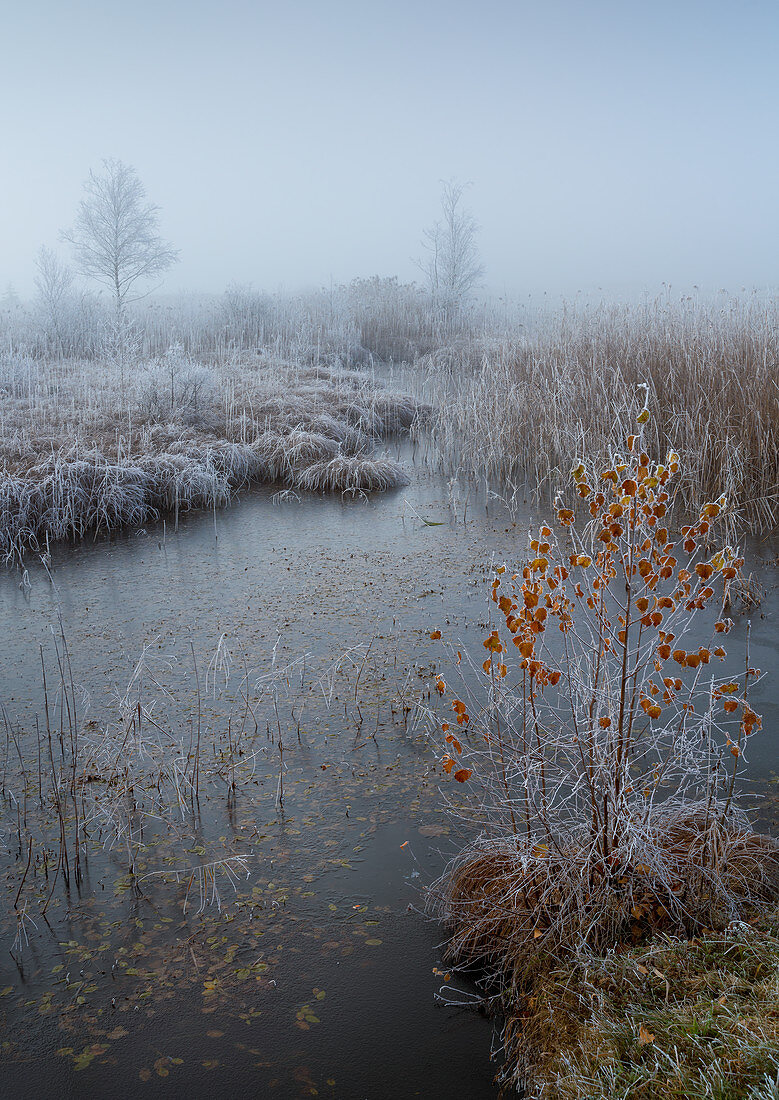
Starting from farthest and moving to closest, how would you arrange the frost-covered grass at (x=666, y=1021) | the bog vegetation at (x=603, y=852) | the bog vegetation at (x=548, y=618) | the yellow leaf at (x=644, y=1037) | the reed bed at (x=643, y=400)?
the reed bed at (x=643, y=400) → the bog vegetation at (x=603, y=852) → the bog vegetation at (x=548, y=618) → the yellow leaf at (x=644, y=1037) → the frost-covered grass at (x=666, y=1021)

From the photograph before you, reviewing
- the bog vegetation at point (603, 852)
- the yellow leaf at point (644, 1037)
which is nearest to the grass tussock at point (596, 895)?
the bog vegetation at point (603, 852)

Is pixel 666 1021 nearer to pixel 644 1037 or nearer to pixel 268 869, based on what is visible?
pixel 644 1037

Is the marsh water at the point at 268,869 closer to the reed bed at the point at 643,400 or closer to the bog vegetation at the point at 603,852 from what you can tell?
the bog vegetation at the point at 603,852

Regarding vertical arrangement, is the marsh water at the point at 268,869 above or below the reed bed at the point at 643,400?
below

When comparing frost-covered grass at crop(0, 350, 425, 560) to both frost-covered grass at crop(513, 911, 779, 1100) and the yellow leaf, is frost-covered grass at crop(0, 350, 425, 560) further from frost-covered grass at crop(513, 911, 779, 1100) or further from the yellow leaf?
the yellow leaf

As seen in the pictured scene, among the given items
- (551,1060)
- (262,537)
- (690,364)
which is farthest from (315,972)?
(690,364)

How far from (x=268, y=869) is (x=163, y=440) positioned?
21.0ft

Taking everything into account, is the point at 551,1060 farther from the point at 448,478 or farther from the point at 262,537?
the point at 448,478

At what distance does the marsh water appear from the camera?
7.10 feet

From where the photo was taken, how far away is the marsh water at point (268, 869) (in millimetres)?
2164

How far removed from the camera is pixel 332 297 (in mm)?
19391

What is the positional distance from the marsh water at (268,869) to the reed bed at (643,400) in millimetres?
1386

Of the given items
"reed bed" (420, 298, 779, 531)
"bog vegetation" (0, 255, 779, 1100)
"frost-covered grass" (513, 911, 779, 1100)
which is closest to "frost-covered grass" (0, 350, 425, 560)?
"bog vegetation" (0, 255, 779, 1100)

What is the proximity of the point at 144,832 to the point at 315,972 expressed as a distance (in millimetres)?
945
